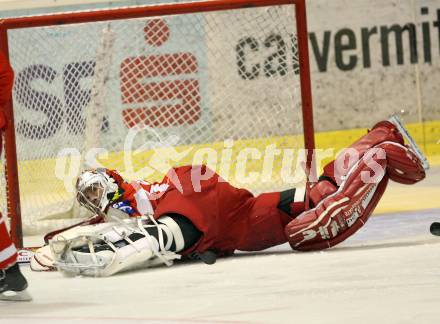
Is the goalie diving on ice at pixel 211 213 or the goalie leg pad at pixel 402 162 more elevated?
the goalie leg pad at pixel 402 162

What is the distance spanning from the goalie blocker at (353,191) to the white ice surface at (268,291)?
0.26ft

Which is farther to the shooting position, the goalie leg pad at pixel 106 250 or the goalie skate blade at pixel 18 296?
the goalie leg pad at pixel 106 250

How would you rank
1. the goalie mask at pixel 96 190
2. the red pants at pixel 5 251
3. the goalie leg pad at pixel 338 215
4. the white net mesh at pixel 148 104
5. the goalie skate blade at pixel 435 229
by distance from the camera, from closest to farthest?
1. the red pants at pixel 5 251
2. the goalie mask at pixel 96 190
3. the goalie leg pad at pixel 338 215
4. the goalie skate blade at pixel 435 229
5. the white net mesh at pixel 148 104

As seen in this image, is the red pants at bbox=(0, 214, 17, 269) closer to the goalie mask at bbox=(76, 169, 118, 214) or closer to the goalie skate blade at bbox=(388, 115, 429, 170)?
the goalie mask at bbox=(76, 169, 118, 214)

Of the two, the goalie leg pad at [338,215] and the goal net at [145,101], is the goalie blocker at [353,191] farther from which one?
the goal net at [145,101]

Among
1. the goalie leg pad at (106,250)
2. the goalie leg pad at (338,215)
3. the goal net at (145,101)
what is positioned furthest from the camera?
the goal net at (145,101)

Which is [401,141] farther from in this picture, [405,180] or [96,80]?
[96,80]

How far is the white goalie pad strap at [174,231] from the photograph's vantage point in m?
4.09

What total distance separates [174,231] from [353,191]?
70cm

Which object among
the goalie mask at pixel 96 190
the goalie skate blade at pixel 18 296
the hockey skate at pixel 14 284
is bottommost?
the goalie skate blade at pixel 18 296

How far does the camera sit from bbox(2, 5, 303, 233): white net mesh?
211 inches

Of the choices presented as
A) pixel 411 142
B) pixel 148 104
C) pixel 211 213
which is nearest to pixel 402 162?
pixel 411 142

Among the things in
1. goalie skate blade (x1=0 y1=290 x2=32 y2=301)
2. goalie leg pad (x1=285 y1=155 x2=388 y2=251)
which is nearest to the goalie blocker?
goalie leg pad (x1=285 y1=155 x2=388 y2=251)

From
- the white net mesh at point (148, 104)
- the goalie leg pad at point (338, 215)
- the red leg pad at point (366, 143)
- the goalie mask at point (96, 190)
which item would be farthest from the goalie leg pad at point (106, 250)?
the white net mesh at point (148, 104)
